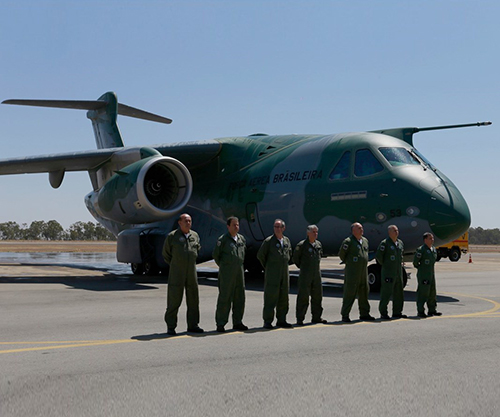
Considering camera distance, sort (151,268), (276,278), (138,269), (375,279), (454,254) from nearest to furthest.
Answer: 1. (276,278)
2. (375,279)
3. (151,268)
4. (138,269)
5. (454,254)

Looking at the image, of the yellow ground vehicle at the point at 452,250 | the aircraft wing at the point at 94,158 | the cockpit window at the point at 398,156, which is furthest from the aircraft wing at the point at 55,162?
the yellow ground vehicle at the point at 452,250

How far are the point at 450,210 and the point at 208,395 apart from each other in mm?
9004

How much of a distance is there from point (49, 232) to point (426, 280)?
371 feet

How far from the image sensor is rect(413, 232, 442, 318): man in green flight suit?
9.24 m

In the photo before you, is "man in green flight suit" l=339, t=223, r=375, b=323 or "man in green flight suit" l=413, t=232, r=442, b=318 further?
"man in green flight suit" l=413, t=232, r=442, b=318

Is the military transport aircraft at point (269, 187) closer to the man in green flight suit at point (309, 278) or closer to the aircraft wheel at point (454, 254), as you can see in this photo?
the man in green flight suit at point (309, 278)

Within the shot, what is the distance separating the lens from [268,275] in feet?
26.4

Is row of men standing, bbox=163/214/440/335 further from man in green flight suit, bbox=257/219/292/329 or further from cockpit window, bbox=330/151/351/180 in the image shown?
cockpit window, bbox=330/151/351/180

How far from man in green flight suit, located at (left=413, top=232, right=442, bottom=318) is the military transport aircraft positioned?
9.92ft

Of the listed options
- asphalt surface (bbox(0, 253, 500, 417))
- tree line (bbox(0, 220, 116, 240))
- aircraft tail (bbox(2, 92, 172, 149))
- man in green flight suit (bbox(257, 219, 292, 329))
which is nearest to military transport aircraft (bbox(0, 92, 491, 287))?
aircraft tail (bbox(2, 92, 172, 149))

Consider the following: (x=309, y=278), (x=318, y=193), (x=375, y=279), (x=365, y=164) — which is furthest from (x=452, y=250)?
(x=309, y=278)

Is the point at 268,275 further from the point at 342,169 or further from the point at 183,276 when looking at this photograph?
the point at 342,169

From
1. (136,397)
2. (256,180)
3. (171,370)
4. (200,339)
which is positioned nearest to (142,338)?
(200,339)

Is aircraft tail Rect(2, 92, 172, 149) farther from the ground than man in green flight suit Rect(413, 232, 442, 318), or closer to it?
farther from the ground
